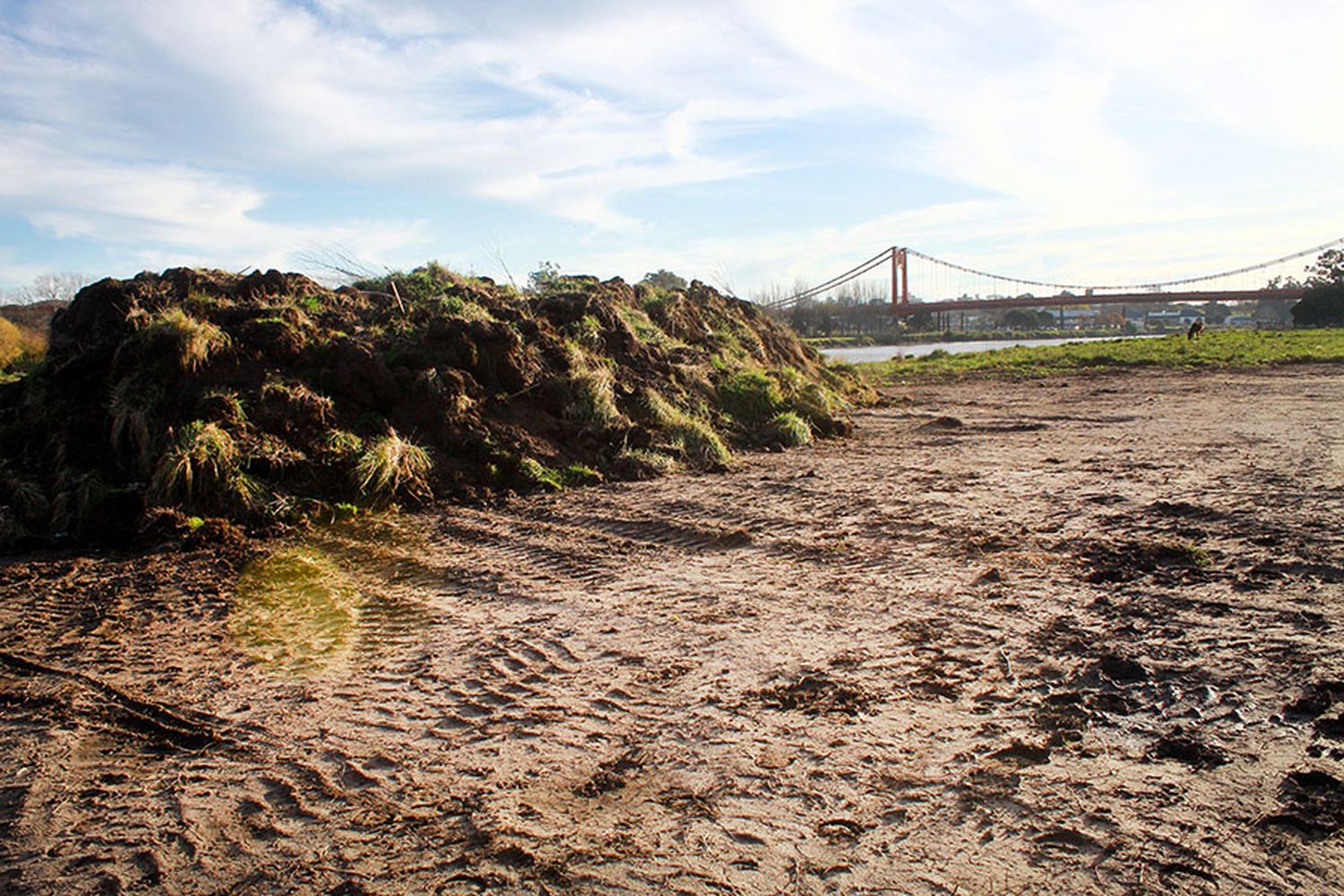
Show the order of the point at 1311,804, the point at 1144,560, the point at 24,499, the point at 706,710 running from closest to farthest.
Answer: the point at 1311,804, the point at 706,710, the point at 1144,560, the point at 24,499

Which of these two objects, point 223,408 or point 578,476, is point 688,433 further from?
point 223,408

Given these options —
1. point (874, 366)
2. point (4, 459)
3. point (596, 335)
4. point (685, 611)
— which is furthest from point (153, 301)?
point (874, 366)

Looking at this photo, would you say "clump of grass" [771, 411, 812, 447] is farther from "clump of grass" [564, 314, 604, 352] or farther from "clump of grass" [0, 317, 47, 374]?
"clump of grass" [0, 317, 47, 374]

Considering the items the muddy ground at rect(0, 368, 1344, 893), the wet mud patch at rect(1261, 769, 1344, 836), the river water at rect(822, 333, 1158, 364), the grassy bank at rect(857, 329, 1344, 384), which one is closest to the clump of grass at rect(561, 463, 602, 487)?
Result: the muddy ground at rect(0, 368, 1344, 893)

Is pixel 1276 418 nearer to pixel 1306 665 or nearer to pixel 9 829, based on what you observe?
pixel 1306 665

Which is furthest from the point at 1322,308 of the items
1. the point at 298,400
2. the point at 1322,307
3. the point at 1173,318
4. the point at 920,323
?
the point at 1173,318

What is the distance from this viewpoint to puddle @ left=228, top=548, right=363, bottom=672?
4.00 meters

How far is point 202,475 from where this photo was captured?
644cm

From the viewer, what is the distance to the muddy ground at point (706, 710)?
2.39 m

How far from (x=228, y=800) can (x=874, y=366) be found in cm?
2507

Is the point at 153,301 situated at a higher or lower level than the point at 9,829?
higher

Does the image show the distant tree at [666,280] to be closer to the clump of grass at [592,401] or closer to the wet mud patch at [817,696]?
the clump of grass at [592,401]

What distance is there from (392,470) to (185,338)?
2.27 meters

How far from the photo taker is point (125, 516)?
20.4 ft
